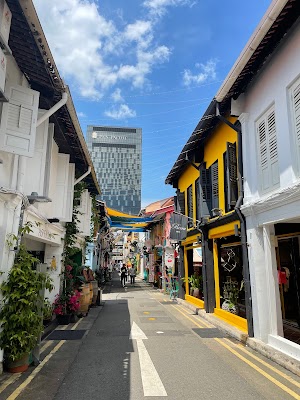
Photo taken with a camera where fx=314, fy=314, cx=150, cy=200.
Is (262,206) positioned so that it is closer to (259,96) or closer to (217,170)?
(259,96)

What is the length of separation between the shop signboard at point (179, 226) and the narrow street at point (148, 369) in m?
4.47

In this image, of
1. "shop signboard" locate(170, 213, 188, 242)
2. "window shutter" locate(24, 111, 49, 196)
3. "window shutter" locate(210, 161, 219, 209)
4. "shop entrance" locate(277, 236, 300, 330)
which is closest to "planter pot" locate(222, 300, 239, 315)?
"shop entrance" locate(277, 236, 300, 330)

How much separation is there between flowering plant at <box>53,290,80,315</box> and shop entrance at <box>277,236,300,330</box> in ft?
20.3

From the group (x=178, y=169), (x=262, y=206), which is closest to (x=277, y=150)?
(x=262, y=206)

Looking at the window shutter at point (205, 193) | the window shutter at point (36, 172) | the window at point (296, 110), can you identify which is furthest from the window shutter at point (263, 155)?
the window shutter at point (36, 172)

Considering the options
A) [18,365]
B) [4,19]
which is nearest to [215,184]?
[18,365]

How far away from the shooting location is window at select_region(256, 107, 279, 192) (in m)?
A: 6.68

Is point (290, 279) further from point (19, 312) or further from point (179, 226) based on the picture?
point (19, 312)

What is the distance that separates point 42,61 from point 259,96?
4.78 meters

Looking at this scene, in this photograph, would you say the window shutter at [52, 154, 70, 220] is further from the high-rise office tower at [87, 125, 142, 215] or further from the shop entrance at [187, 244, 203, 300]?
the high-rise office tower at [87, 125, 142, 215]

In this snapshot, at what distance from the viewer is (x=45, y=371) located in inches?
216

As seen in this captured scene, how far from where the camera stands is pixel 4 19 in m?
4.20

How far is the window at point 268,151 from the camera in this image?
668 cm

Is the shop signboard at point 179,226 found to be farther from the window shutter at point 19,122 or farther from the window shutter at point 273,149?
the window shutter at point 19,122
